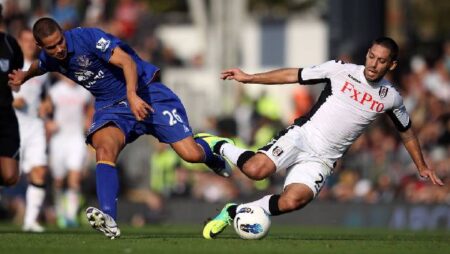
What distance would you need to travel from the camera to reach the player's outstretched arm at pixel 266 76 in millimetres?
13203

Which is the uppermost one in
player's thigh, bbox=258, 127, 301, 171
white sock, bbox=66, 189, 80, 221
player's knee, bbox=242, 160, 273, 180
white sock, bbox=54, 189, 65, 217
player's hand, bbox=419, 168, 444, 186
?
player's thigh, bbox=258, 127, 301, 171

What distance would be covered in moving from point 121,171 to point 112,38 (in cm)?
1084

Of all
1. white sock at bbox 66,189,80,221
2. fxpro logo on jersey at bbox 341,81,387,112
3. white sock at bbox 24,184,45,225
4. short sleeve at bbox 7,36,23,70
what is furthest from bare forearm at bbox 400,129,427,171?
white sock at bbox 66,189,80,221

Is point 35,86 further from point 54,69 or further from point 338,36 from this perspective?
point 338,36

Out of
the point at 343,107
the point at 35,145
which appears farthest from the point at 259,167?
the point at 35,145

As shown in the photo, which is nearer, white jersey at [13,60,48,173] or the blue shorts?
the blue shorts

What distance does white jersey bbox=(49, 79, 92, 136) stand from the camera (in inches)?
856

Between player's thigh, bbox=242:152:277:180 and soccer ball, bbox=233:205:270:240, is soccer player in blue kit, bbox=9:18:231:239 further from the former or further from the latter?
soccer ball, bbox=233:205:270:240

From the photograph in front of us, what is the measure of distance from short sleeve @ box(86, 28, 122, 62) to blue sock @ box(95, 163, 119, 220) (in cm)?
112

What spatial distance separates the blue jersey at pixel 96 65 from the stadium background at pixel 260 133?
5866 mm

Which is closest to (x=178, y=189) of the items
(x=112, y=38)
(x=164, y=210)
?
(x=164, y=210)

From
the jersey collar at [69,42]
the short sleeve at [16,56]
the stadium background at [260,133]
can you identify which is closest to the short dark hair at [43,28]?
the jersey collar at [69,42]

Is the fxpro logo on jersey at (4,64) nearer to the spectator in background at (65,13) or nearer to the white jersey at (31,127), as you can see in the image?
the white jersey at (31,127)

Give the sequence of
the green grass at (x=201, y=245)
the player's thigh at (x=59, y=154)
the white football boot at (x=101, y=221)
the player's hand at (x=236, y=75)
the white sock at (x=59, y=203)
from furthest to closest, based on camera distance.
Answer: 1. the player's thigh at (x=59, y=154)
2. the white sock at (x=59, y=203)
3. the player's hand at (x=236, y=75)
4. the white football boot at (x=101, y=221)
5. the green grass at (x=201, y=245)
